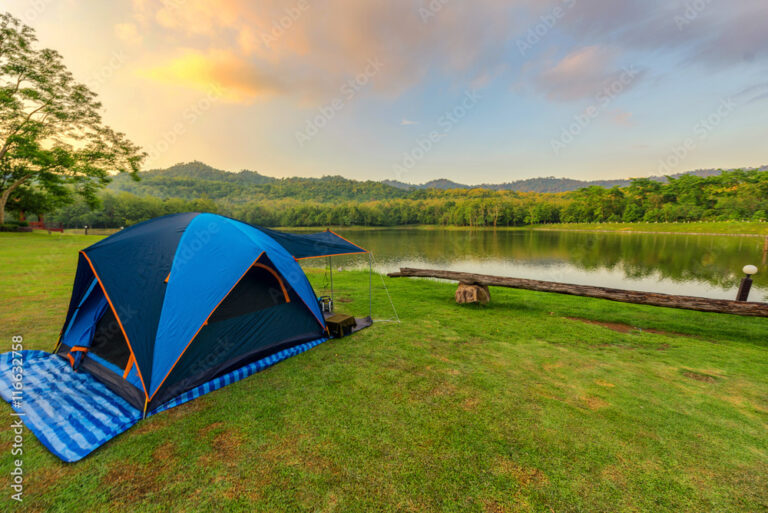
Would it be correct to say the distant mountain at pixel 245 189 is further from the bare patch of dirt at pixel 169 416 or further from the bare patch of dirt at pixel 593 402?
the bare patch of dirt at pixel 593 402

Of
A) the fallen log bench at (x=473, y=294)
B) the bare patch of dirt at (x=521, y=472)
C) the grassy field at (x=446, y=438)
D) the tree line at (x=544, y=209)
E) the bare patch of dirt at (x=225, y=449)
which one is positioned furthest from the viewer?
the tree line at (x=544, y=209)

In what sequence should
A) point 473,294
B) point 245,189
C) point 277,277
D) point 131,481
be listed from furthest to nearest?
point 245,189 < point 473,294 < point 277,277 < point 131,481

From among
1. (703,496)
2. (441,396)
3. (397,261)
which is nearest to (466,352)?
(441,396)

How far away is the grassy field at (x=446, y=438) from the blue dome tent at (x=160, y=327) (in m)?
0.33

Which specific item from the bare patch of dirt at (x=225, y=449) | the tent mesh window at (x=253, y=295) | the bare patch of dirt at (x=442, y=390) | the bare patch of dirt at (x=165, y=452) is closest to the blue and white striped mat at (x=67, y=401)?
the bare patch of dirt at (x=165, y=452)

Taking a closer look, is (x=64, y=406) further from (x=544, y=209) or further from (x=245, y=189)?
(x=245, y=189)

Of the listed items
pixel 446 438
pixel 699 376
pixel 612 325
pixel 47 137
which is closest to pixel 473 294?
pixel 612 325

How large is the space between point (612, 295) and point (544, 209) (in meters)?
89.0

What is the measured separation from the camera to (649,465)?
269cm

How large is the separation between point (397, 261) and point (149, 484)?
20079 millimetres

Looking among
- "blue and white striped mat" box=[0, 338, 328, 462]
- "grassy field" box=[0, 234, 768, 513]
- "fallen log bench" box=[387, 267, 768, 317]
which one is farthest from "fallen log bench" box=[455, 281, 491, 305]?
"blue and white striped mat" box=[0, 338, 328, 462]

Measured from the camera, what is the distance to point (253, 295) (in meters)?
4.69

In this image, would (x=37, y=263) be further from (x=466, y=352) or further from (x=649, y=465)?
(x=649, y=465)

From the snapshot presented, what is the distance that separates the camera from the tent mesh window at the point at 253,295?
436 centimetres
